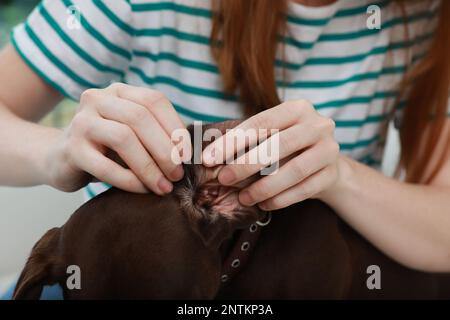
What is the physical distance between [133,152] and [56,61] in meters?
0.27

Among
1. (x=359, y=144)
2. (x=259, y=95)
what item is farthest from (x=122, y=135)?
(x=359, y=144)

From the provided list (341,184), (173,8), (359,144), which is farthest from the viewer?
(359,144)

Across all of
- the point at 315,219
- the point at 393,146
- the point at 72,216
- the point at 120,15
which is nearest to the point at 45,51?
the point at 120,15

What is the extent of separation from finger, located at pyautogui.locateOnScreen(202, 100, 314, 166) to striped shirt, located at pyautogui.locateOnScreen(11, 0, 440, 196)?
0.16 m

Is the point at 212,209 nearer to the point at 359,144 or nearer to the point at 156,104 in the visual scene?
the point at 156,104

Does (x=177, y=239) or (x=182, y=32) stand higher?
(x=182, y=32)

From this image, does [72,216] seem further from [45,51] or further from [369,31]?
[369,31]

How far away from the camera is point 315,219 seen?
1.80ft

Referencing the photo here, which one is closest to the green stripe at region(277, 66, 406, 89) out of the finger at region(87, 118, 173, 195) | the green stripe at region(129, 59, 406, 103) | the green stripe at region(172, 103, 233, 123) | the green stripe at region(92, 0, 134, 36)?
the green stripe at region(129, 59, 406, 103)

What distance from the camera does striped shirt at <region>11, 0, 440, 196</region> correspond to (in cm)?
66

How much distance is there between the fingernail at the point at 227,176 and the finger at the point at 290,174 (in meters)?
0.02

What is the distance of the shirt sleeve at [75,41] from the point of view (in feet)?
2.14

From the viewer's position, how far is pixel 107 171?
45cm
